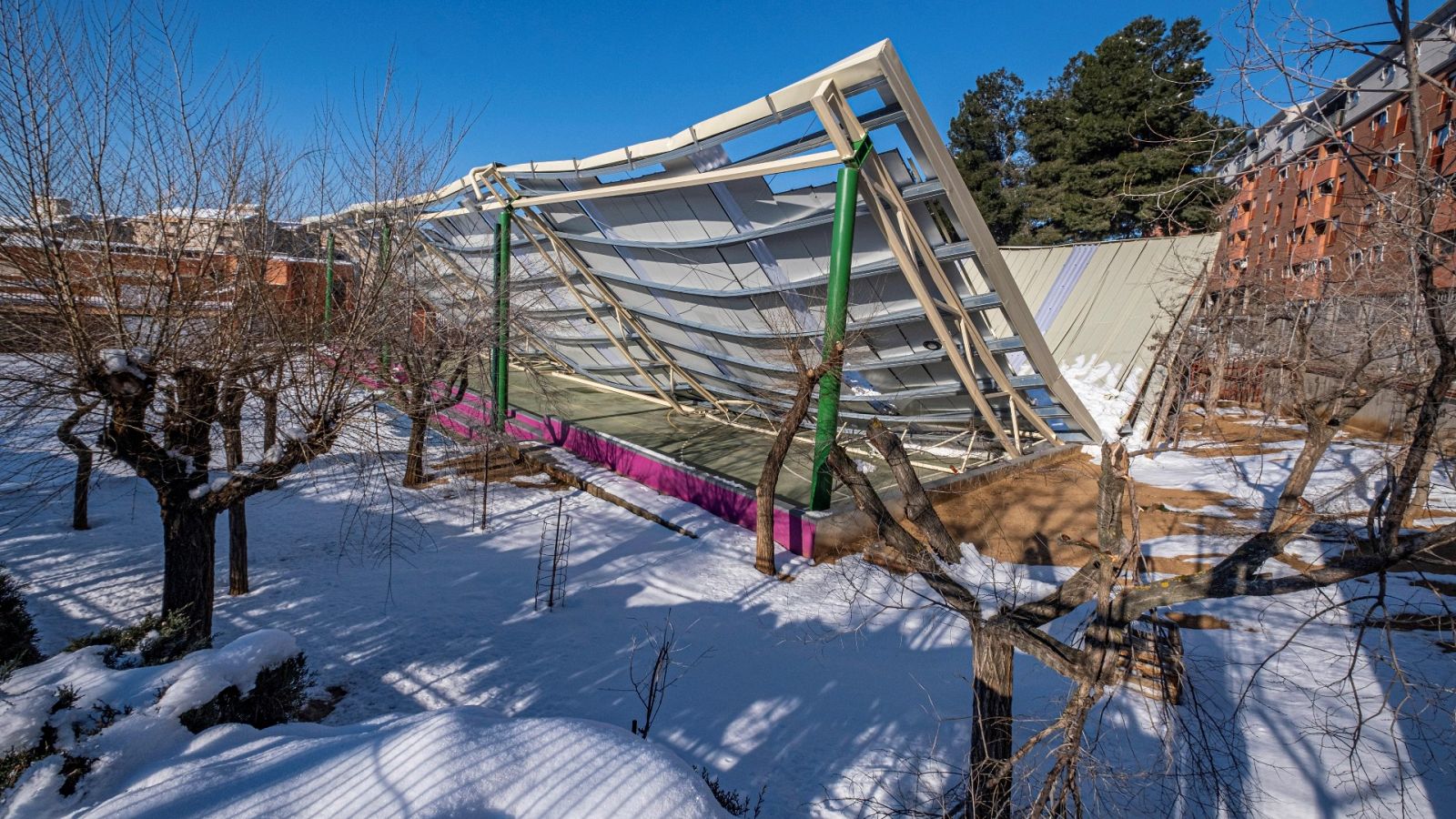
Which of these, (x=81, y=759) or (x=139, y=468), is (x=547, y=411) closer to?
(x=139, y=468)

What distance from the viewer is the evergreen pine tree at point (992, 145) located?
95.9 feet

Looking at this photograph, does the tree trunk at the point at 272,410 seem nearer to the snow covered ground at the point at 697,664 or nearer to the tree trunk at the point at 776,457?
the snow covered ground at the point at 697,664

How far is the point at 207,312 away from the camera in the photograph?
5301mm

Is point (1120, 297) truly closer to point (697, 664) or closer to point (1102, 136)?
point (1102, 136)

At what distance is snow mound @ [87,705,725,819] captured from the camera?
2.43m

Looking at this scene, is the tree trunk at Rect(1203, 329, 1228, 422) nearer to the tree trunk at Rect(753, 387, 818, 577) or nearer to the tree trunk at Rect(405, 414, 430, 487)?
the tree trunk at Rect(753, 387, 818, 577)

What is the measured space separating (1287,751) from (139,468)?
8.22 m

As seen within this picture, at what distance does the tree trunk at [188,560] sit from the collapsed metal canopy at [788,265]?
19.8 feet

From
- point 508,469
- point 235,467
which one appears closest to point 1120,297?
point 508,469

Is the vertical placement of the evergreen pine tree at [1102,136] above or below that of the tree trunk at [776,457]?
above

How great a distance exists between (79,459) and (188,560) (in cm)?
305

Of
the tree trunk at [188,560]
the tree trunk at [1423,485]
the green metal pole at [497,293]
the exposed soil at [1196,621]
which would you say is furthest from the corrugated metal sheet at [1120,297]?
the tree trunk at [188,560]

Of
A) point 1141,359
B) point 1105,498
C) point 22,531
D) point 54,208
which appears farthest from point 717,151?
point 1141,359

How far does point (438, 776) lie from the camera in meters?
2.50
